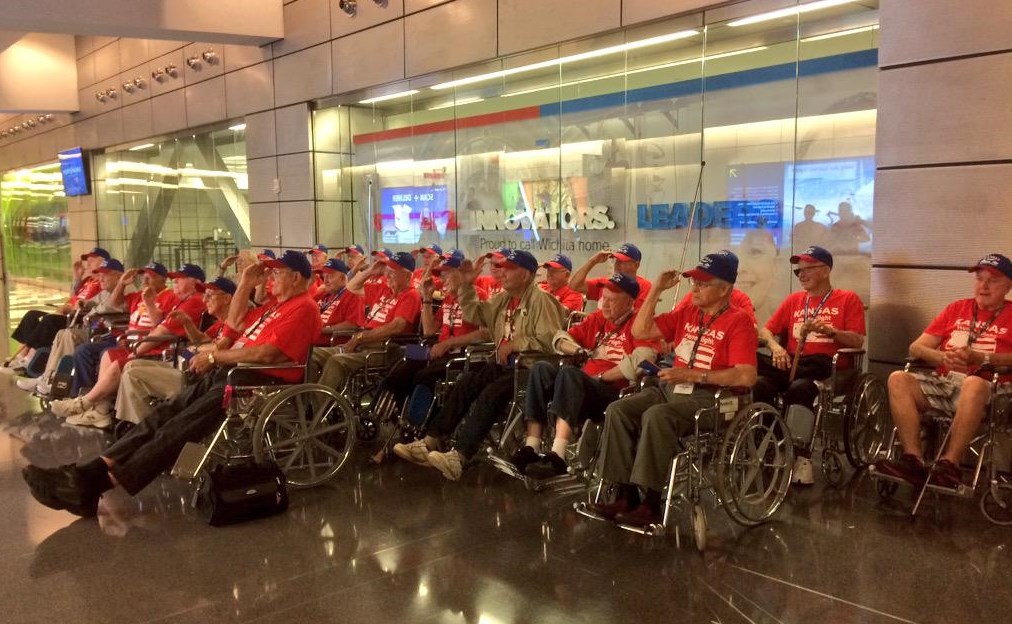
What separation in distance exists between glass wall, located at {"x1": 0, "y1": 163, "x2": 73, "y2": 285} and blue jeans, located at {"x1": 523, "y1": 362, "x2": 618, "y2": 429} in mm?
18077

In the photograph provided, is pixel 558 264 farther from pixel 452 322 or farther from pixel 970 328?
pixel 970 328

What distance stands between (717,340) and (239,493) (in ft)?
7.77

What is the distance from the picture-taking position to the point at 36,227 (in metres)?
22.1

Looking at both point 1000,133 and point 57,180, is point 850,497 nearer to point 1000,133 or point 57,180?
point 1000,133

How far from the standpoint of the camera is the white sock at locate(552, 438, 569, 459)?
3.97 meters

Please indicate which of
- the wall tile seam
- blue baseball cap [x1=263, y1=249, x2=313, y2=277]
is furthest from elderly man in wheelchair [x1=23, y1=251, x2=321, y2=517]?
the wall tile seam

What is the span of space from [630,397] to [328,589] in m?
1.53

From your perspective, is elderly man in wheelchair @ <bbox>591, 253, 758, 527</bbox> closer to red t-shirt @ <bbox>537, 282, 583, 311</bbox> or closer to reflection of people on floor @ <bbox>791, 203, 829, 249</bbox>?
red t-shirt @ <bbox>537, 282, 583, 311</bbox>

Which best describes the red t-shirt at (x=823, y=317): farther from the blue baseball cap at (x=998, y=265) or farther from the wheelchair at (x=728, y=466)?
the wheelchair at (x=728, y=466)

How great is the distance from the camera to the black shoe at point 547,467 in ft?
12.7

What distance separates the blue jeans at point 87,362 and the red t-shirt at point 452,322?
2677 mm

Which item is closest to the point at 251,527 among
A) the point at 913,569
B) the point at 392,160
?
the point at 913,569

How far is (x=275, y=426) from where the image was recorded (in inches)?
182

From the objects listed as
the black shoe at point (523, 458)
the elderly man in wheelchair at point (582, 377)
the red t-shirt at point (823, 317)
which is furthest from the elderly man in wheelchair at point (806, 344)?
the black shoe at point (523, 458)
